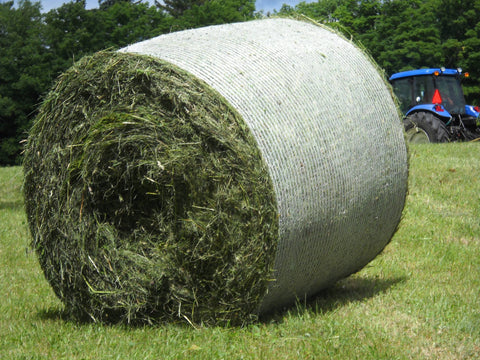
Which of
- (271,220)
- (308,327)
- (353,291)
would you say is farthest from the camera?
(353,291)

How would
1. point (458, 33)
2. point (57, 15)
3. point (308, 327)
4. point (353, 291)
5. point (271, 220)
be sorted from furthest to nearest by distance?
1. point (458, 33)
2. point (57, 15)
3. point (353, 291)
4. point (308, 327)
5. point (271, 220)

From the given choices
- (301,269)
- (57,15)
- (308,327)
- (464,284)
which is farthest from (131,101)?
(57,15)

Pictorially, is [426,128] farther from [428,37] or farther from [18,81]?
[428,37]

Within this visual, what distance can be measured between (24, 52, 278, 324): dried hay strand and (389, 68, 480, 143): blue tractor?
12.3 metres

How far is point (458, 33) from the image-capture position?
4200cm

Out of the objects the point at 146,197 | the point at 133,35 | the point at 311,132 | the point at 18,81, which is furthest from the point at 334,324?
the point at 133,35

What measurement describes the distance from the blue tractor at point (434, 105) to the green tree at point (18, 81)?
673 inches

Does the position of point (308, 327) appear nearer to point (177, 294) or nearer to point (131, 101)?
point (177, 294)

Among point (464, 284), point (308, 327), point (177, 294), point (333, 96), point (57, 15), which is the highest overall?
point (57, 15)

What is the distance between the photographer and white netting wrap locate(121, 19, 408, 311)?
4.30 m

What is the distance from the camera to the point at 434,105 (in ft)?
55.1

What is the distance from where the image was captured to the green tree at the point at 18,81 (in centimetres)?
3042

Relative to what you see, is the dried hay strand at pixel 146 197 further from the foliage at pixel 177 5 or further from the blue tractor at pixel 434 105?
the foliage at pixel 177 5

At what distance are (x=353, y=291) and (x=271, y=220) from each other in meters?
1.83
